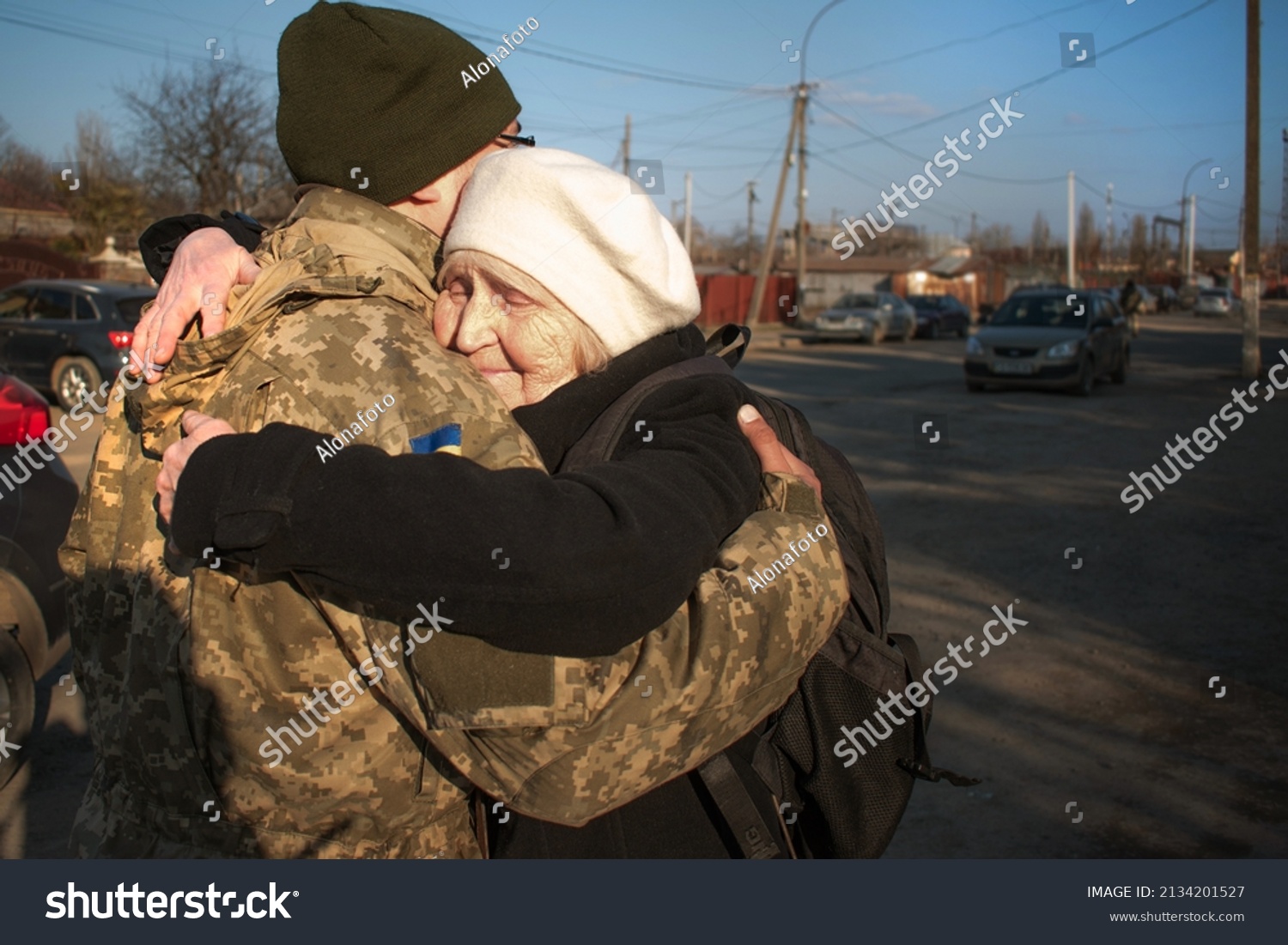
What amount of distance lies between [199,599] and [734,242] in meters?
79.0

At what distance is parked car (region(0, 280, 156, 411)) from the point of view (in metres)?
13.6

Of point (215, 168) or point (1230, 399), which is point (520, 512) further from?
point (215, 168)

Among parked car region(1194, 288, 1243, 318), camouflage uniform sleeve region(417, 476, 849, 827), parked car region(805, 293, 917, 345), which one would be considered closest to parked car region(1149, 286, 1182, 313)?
parked car region(1194, 288, 1243, 318)

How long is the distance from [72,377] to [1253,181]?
690 inches

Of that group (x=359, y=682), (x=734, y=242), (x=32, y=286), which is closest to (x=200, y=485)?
(x=359, y=682)

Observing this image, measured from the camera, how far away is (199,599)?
1245 mm

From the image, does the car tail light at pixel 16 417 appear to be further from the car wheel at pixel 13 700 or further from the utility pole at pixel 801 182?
the utility pole at pixel 801 182

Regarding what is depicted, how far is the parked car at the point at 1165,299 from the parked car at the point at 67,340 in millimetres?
60591

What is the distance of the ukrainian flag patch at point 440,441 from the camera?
3.83ft

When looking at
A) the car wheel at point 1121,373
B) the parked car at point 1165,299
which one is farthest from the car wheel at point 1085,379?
the parked car at point 1165,299

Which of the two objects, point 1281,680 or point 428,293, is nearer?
point 428,293

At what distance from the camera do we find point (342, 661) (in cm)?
125

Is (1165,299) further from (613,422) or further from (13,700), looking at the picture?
(613,422)

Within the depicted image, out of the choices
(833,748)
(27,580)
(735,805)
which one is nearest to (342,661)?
(735,805)
